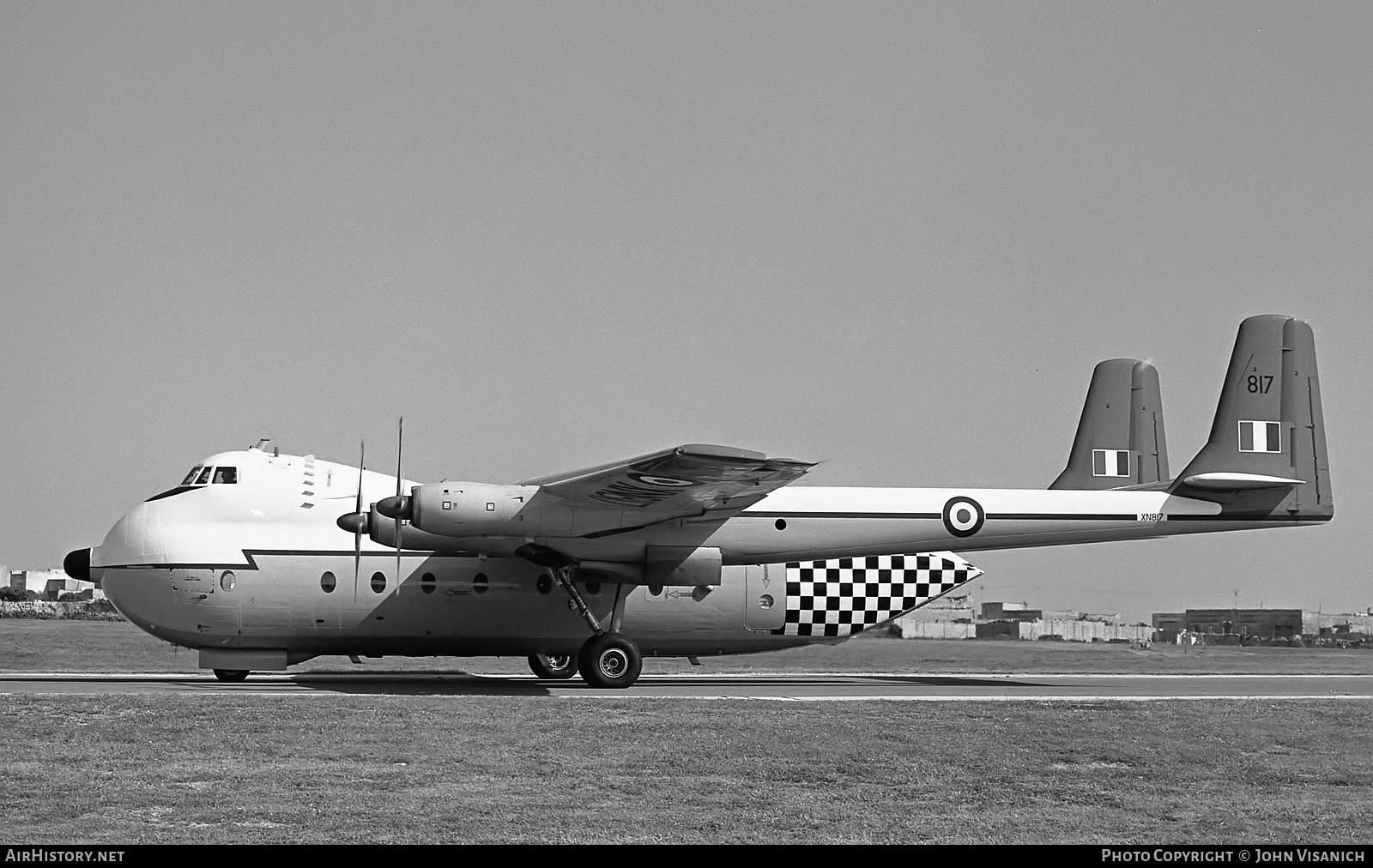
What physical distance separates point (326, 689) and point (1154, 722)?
11.7m

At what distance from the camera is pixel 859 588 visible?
77.3 ft

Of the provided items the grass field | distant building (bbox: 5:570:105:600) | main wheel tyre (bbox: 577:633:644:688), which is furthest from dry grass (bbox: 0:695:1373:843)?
distant building (bbox: 5:570:105:600)

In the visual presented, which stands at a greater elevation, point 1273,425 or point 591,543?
point 1273,425

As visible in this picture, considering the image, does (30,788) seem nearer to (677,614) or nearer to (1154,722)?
(1154,722)

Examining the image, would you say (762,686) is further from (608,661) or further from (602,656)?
(602,656)

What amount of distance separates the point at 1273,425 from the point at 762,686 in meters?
10.3

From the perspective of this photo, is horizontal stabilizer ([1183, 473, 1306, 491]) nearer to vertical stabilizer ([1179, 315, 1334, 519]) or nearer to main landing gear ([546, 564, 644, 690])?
vertical stabilizer ([1179, 315, 1334, 519])

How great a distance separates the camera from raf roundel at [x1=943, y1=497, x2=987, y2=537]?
69.6 feet

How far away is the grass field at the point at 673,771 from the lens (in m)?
8.62

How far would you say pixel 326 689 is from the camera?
1916 centimetres

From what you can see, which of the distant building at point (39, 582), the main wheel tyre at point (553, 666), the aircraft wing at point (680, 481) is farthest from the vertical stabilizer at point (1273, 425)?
the distant building at point (39, 582)

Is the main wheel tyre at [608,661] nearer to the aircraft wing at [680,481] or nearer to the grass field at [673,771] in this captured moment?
the aircraft wing at [680,481]

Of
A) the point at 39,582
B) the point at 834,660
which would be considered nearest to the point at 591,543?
the point at 834,660

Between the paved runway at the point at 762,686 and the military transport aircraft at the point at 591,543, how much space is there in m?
→ 0.81
